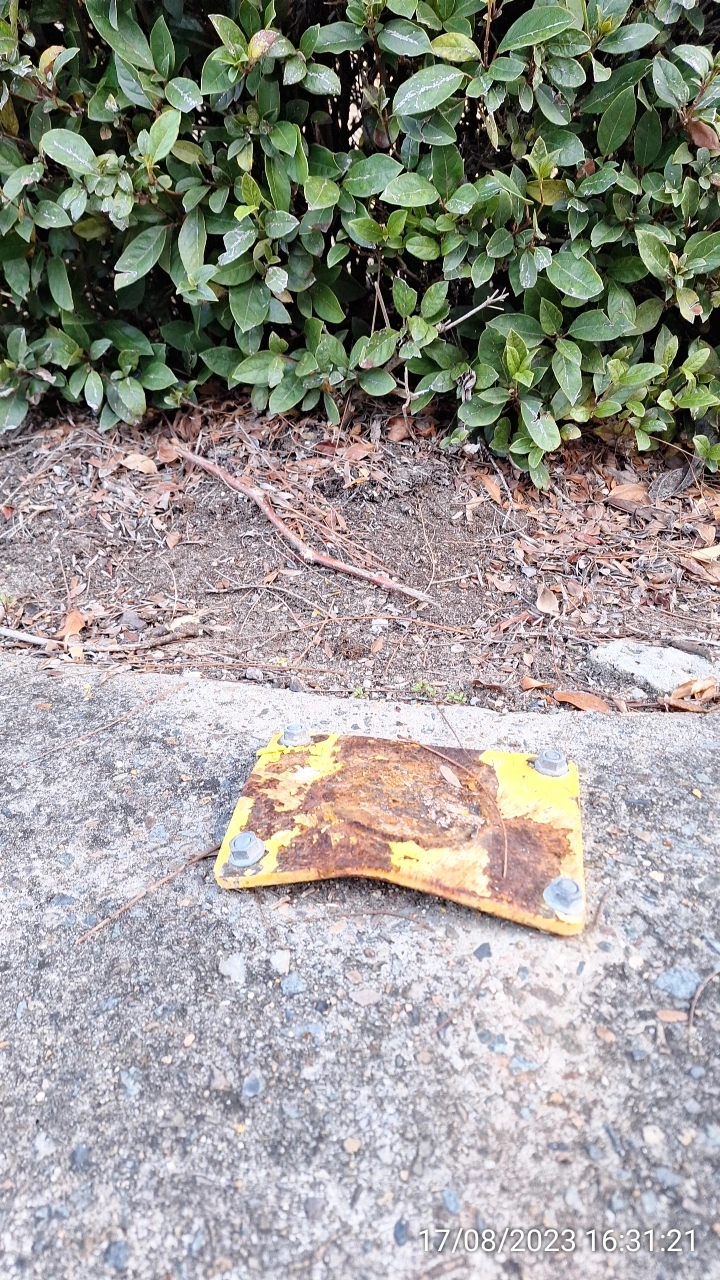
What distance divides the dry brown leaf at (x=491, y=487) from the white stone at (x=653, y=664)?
684 millimetres

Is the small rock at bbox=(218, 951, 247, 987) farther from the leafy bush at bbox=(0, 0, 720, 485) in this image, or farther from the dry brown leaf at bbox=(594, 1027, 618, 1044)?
the leafy bush at bbox=(0, 0, 720, 485)

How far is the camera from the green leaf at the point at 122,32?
211 cm

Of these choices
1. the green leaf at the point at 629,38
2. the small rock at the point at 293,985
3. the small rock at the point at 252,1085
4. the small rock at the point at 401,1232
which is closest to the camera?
the small rock at the point at 401,1232

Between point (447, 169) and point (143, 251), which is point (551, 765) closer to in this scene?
point (447, 169)

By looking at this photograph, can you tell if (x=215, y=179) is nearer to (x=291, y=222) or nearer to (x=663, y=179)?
(x=291, y=222)

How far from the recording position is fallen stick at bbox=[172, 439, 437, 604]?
2334 millimetres

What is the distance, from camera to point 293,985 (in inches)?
46.4

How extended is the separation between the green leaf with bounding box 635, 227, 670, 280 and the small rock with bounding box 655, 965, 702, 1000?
2.07 m

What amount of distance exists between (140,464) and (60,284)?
66 centimetres

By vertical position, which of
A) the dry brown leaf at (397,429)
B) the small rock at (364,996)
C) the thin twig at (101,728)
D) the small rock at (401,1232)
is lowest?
the thin twig at (101,728)

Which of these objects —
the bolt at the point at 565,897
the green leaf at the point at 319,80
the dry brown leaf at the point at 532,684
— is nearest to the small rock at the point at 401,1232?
the bolt at the point at 565,897

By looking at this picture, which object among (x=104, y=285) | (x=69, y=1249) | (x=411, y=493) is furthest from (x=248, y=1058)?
(x=104, y=285)

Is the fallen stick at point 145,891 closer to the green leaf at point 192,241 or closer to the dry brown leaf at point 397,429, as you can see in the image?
the dry brown leaf at point 397,429

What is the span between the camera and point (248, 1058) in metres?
1.09
